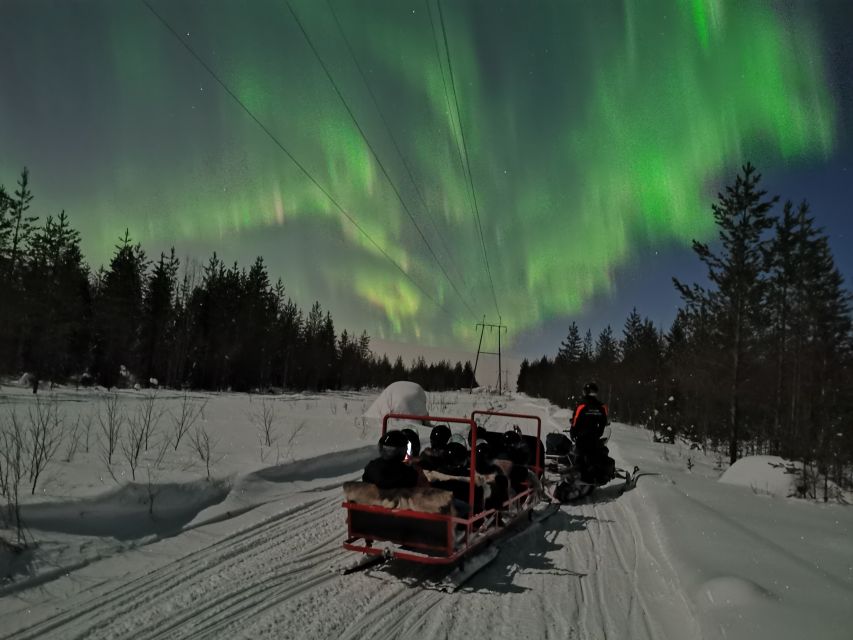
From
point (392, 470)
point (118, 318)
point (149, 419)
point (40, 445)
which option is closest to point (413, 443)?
point (392, 470)

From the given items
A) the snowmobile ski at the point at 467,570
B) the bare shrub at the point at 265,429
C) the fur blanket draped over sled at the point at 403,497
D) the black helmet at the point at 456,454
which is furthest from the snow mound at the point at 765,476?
the bare shrub at the point at 265,429

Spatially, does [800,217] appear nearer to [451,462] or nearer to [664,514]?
[664,514]

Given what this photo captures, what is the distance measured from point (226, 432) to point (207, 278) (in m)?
50.0

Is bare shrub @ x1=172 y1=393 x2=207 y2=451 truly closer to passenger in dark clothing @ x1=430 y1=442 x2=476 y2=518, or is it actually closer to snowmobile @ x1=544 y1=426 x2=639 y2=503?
passenger in dark clothing @ x1=430 y1=442 x2=476 y2=518

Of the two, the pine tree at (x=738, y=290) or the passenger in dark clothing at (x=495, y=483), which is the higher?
the pine tree at (x=738, y=290)

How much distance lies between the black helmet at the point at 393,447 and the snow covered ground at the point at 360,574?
1.14m

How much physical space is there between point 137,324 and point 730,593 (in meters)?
54.9

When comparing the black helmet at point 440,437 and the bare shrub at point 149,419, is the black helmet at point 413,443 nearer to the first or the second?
the black helmet at point 440,437

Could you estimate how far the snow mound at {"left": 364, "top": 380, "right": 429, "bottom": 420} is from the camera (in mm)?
20734

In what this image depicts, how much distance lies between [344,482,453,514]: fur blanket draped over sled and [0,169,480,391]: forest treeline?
3413 cm

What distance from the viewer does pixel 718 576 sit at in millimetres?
4461

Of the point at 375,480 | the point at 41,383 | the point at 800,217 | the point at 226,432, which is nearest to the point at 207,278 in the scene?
the point at 41,383

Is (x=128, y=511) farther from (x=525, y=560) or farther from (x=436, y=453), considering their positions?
(x=525, y=560)

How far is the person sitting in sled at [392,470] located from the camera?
5.17 meters
